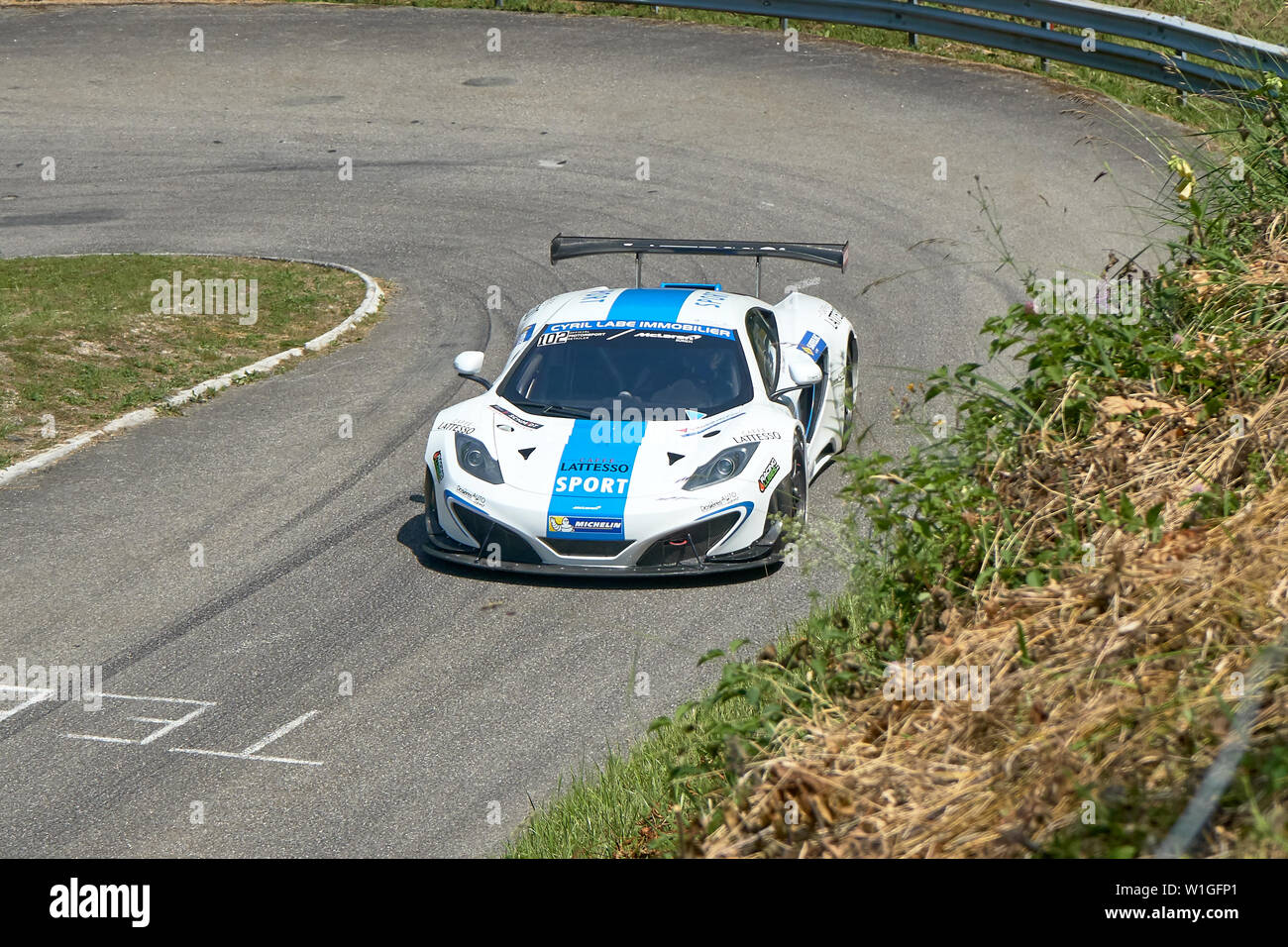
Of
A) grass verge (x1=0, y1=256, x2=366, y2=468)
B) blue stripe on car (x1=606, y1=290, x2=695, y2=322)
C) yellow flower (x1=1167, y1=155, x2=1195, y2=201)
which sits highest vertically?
yellow flower (x1=1167, y1=155, x2=1195, y2=201)

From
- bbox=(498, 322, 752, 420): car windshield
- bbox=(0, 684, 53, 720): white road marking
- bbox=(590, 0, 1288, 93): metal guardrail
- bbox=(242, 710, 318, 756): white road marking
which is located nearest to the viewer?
bbox=(242, 710, 318, 756): white road marking

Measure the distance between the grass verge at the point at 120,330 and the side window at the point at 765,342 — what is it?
519cm

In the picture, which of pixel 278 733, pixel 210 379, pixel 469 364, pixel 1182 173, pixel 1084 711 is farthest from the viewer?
pixel 210 379

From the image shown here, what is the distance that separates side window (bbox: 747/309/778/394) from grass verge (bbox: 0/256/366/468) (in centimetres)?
519

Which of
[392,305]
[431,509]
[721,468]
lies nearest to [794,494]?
[721,468]

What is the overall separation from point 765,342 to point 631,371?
4.06 feet

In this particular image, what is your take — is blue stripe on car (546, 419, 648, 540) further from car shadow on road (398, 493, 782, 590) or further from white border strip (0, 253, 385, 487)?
white border strip (0, 253, 385, 487)

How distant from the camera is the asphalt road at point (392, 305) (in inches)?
257

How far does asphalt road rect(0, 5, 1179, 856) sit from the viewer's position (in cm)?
653

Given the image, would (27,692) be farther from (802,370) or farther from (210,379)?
(210,379)

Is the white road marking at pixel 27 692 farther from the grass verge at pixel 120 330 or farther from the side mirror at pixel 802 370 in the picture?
the side mirror at pixel 802 370

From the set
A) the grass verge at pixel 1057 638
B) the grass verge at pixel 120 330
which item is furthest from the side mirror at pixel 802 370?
the grass verge at pixel 120 330

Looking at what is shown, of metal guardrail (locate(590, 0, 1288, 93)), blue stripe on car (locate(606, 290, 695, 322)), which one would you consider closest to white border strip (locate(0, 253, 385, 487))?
blue stripe on car (locate(606, 290, 695, 322))

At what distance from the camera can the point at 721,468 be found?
8.46m
